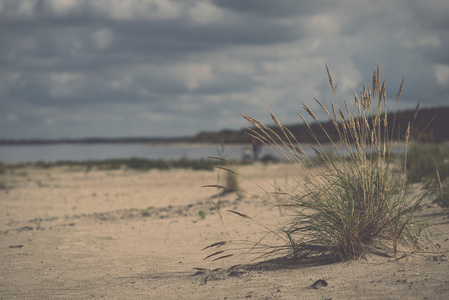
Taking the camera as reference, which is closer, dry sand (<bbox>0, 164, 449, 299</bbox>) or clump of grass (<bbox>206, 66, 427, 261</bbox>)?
dry sand (<bbox>0, 164, 449, 299</bbox>)

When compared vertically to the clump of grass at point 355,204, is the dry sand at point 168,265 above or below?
below

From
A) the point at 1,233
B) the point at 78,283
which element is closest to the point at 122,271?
the point at 78,283

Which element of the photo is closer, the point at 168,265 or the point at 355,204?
the point at 355,204

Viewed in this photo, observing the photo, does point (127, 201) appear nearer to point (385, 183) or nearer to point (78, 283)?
point (78, 283)

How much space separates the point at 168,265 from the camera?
4.85m

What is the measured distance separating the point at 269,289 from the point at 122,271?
1.94 metres

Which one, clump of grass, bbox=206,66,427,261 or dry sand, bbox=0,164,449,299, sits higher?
clump of grass, bbox=206,66,427,261

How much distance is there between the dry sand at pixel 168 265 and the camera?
3406 millimetres

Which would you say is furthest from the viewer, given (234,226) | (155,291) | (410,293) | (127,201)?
(127,201)

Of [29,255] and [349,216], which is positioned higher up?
[349,216]

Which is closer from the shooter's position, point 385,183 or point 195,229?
point 385,183

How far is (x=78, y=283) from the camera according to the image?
14.2 feet

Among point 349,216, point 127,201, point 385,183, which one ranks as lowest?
point 127,201

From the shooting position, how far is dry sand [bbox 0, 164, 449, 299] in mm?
3406
